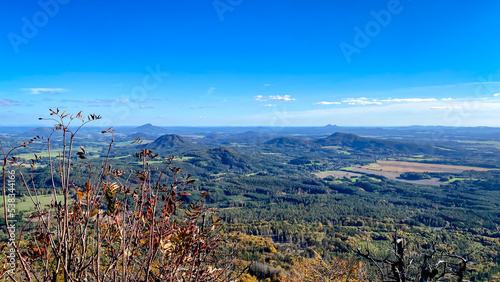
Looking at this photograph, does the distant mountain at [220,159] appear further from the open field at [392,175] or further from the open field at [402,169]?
the open field at [392,175]

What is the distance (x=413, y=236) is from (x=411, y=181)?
84591 mm

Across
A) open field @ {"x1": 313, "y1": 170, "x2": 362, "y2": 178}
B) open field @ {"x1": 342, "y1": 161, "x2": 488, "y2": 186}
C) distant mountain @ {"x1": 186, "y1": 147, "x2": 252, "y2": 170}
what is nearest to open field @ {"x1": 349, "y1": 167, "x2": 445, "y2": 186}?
open field @ {"x1": 342, "y1": 161, "x2": 488, "y2": 186}

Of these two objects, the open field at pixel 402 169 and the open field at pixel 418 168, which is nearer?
the open field at pixel 402 169

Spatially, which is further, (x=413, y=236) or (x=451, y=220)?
(x=451, y=220)

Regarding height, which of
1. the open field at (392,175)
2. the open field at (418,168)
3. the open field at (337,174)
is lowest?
the open field at (337,174)

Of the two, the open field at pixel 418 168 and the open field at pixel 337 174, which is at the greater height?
the open field at pixel 418 168

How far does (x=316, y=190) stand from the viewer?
11138cm

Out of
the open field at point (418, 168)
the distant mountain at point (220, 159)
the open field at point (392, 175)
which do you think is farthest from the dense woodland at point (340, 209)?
the open field at point (418, 168)

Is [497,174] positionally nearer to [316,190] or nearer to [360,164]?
[360,164]

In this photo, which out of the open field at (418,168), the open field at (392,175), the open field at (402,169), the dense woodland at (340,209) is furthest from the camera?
the open field at (418,168)

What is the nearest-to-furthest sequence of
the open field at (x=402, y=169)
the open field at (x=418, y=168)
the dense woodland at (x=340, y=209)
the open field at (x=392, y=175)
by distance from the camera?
1. the dense woodland at (x=340, y=209)
2. the open field at (x=392, y=175)
3. the open field at (x=402, y=169)
4. the open field at (x=418, y=168)

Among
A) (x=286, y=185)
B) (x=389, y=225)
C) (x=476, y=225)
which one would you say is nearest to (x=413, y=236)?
(x=389, y=225)

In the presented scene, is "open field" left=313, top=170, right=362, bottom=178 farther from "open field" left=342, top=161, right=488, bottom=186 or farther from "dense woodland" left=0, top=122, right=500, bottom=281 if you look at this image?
"open field" left=342, top=161, right=488, bottom=186

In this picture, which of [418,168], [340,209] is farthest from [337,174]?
[340,209]
